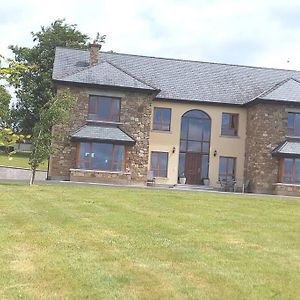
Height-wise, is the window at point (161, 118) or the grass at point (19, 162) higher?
the window at point (161, 118)

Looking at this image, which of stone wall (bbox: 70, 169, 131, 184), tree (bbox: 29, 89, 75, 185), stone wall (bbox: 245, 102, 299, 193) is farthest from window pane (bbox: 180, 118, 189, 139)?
tree (bbox: 29, 89, 75, 185)

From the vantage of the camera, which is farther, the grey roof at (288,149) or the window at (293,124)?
the window at (293,124)

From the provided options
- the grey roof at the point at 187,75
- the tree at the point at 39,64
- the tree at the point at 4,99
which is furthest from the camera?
the tree at the point at 39,64

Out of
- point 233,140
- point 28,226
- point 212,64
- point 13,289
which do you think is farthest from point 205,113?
point 13,289

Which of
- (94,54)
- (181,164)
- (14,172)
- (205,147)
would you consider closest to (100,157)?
(181,164)

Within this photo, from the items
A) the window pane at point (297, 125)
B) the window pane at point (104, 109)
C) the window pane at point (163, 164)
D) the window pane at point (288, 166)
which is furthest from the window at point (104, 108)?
the window pane at point (297, 125)

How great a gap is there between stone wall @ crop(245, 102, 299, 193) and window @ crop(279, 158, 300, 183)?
1.41 feet

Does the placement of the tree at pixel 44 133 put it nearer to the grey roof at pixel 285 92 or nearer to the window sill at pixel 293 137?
the grey roof at pixel 285 92

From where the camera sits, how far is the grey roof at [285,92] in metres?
35.8

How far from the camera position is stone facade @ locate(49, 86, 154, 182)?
3481 centimetres

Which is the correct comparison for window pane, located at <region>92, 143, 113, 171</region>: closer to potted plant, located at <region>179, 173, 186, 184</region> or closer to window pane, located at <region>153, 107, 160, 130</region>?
window pane, located at <region>153, 107, 160, 130</region>

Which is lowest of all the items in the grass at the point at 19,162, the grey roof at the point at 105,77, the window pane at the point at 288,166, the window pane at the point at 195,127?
the grass at the point at 19,162

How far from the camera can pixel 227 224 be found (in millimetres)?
13852

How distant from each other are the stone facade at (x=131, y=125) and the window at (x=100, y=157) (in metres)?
0.61
